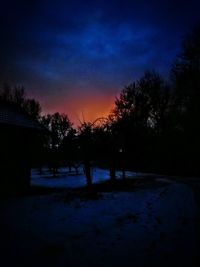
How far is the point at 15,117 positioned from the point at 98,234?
11826 mm

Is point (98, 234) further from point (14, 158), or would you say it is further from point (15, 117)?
point (15, 117)

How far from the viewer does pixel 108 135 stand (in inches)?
1013

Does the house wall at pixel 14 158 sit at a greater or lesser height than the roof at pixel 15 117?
lesser

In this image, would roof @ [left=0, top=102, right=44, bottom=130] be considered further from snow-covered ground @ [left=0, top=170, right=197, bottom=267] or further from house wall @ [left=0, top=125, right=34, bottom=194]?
snow-covered ground @ [left=0, top=170, right=197, bottom=267]

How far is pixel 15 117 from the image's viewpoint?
18328 mm

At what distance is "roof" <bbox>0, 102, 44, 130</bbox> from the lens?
685 inches

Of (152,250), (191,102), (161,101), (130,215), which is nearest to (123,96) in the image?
(161,101)

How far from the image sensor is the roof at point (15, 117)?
1739 centimetres

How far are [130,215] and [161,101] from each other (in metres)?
40.4

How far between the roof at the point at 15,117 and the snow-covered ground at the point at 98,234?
5.32 m

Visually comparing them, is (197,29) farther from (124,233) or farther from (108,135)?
(124,233)

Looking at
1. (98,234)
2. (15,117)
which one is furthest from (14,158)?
(98,234)

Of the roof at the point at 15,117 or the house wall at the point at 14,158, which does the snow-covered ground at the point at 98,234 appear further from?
the roof at the point at 15,117

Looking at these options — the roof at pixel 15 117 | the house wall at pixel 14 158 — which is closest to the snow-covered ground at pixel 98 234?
the house wall at pixel 14 158
